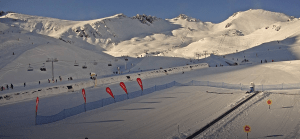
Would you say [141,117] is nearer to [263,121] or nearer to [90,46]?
[263,121]

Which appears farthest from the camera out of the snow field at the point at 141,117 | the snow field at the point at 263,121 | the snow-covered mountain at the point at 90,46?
the snow-covered mountain at the point at 90,46

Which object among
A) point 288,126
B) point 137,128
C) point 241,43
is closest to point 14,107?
point 137,128

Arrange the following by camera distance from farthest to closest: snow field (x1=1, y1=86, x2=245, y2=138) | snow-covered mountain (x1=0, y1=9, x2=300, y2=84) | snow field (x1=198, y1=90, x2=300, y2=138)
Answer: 1. snow-covered mountain (x1=0, y1=9, x2=300, y2=84)
2. snow field (x1=1, y1=86, x2=245, y2=138)
3. snow field (x1=198, y1=90, x2=300, y2=138)

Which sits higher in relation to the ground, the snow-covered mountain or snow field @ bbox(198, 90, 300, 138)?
the snow-covered mountain

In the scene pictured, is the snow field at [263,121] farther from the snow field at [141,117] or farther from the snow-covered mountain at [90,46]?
the snow-covered mountain at [90,46]

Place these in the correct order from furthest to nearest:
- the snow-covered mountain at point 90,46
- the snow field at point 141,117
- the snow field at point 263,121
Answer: the snow-covered mountain at point 90,46 < the snow field at point 141,117 < the snow field at point 263,121

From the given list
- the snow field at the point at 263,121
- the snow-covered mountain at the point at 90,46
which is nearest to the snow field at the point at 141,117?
the snow field at the point at 263,121

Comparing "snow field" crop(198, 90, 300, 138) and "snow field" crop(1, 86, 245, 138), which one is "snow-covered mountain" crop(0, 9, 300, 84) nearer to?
"snow field" crop(1, 86, 245, 138)

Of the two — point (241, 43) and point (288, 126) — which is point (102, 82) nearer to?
point (288, 126)

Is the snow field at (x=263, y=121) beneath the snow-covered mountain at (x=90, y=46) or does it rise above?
beneath

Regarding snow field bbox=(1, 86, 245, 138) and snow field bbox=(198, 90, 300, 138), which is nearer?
snow field bbox=(198, 90, 300, 138)

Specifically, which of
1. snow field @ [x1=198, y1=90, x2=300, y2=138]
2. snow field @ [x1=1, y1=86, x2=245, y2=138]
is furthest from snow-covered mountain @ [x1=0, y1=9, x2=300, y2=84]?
snow field @ [x1=198, y1=90, x2=300, y2=138]

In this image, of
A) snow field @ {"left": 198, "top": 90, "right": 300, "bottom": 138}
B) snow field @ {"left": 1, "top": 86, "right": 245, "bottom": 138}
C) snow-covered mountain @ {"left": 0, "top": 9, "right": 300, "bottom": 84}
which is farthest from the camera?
snow-covered mountain @ {"left": 0, "top": 9, "right": 300, "bottom": 84}

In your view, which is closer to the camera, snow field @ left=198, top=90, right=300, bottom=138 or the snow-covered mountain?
snow field @ left=198, top=90, right=300, bottom=138
